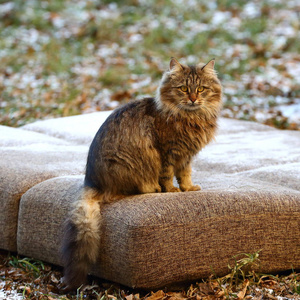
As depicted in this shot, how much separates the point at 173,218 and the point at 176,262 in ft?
0.65

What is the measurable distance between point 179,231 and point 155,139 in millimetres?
499

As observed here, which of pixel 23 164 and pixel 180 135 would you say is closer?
pixel 180 135

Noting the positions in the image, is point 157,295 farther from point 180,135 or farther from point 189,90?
point 189,90

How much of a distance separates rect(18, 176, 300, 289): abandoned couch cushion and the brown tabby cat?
4.2 inches

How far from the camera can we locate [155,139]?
8.20 ft

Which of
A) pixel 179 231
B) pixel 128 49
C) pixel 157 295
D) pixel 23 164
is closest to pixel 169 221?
pixel 179 231

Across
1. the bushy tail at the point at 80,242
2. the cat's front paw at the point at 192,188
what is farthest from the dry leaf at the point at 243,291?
the bushy tail at the point at 80,242

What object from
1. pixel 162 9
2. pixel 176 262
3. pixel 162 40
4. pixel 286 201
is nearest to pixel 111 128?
pixel 176 262

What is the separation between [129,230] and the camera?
2.14 meters

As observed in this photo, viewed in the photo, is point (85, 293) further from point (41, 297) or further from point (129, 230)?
point (129, 230)

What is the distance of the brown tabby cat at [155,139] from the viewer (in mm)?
2422

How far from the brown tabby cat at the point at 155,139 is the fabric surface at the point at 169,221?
0.37 feet

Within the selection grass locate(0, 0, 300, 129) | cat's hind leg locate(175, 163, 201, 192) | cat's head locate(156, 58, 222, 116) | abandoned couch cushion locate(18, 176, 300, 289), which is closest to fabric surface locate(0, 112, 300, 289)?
abandoned couch cushion locate(18, 176, 300, 289)

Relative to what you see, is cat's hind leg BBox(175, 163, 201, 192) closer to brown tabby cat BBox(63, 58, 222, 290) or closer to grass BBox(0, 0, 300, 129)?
brown tabby cat BBox(63, 58, 222, 290)
